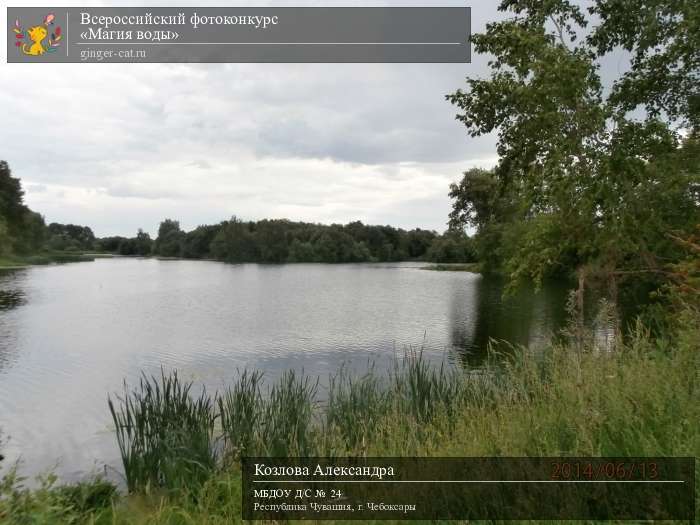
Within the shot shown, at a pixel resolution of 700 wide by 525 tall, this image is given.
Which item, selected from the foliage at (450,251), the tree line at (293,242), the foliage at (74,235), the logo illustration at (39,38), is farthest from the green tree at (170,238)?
the logo illustration at (39,38)

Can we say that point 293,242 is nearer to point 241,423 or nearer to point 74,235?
point 74,235

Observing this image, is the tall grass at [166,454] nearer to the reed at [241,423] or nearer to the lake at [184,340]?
the reed at [241,423]

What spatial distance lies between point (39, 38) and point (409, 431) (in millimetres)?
9537

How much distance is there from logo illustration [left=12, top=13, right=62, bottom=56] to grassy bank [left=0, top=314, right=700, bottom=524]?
6.81 m

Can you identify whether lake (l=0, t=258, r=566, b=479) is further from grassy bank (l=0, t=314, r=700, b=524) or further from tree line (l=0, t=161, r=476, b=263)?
tree line (l=0, t=161, r=476, b=263)

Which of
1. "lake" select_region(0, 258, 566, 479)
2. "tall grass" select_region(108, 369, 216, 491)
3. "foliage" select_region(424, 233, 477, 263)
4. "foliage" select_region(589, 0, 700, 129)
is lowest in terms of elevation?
"lake" select_region(0, 258, 566, 479)

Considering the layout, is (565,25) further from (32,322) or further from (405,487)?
(32,322)

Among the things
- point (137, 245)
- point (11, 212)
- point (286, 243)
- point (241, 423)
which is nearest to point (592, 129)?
point (241, 423)

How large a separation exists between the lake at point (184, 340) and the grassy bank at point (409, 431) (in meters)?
1.44

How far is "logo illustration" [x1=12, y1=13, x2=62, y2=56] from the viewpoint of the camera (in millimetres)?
8453

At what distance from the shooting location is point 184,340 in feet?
65.4

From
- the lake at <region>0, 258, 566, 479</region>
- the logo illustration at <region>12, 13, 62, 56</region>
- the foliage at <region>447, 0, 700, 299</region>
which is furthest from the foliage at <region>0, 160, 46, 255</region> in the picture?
the foliage at <region>447, 0, 700, 299</region>

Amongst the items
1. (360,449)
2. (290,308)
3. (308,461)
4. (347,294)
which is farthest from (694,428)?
(347,294)

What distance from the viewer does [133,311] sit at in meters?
29.1
